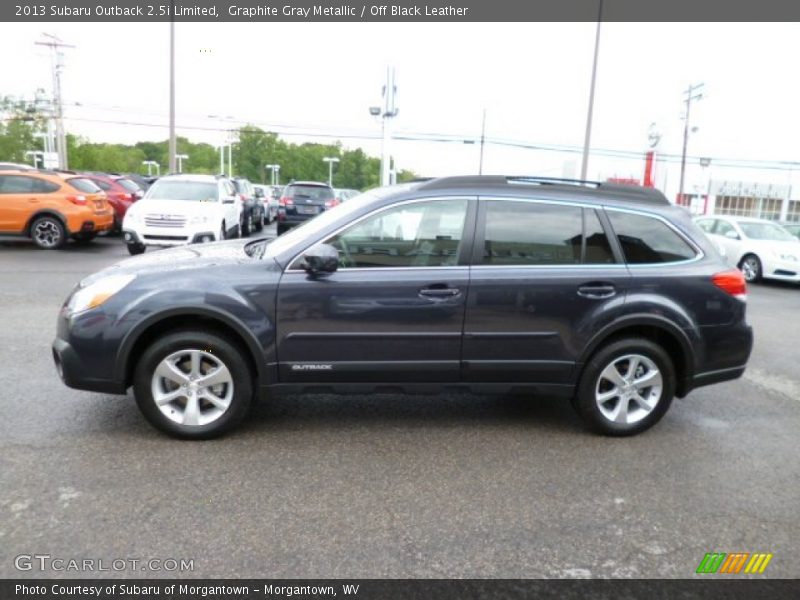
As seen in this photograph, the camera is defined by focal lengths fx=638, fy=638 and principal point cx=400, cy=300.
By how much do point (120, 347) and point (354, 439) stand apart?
5.34 feet

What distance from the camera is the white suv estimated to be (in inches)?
495

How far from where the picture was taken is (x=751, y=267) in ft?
47.7

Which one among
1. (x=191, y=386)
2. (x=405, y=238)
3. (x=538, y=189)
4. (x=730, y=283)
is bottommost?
(x=191, y=386)

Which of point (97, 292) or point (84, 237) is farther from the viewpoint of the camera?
point (84, 237)

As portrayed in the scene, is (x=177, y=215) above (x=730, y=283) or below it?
below

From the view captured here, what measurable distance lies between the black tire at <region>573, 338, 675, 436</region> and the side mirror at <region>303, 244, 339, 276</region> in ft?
6.27

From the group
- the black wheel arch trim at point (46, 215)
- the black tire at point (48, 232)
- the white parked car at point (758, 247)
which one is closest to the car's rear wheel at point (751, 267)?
the white parked car at point (758, 247)

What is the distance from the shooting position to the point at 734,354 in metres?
4.66

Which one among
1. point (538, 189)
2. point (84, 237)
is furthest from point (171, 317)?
point (84, 237)

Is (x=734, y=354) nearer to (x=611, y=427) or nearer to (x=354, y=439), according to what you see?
(x=611, y=427)

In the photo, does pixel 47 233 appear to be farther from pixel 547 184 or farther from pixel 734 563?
pixel 734 563

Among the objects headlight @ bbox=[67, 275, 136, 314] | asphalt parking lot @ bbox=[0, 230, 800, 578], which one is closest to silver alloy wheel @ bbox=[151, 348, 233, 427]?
asphalt parking lot @ bbox=[0, 230, 800, 578]

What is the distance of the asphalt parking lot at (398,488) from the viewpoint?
300 cm

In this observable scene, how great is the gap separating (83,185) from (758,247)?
50.8ft
